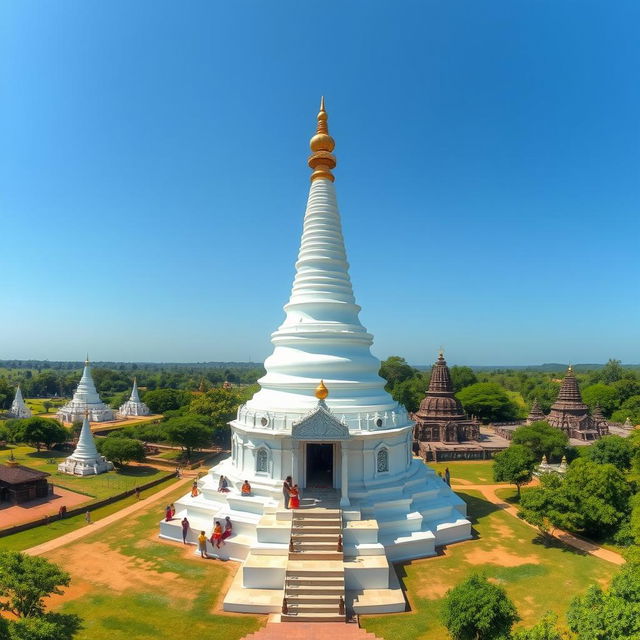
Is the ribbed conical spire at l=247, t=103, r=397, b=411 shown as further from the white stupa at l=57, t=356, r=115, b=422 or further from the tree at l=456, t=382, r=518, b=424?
the white stupa at l=57, t=356, r=115, b=422

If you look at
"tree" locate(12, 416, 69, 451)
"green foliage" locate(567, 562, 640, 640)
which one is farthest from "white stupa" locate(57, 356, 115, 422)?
"green foliage" locate(567, 562, 640, 640)

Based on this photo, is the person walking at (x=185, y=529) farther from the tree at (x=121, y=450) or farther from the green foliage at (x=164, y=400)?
the green foliage at (x=164, y=400)

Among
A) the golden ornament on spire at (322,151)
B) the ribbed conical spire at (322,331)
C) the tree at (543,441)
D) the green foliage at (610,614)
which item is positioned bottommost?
the tree at (543,441)

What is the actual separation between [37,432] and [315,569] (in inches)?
1688

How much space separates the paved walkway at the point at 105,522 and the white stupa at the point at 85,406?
4153cm

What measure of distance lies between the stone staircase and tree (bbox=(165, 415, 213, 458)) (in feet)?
84.0

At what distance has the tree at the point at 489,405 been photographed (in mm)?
74375

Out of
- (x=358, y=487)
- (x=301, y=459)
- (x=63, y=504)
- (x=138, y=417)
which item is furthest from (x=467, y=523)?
(x=138, y=417)

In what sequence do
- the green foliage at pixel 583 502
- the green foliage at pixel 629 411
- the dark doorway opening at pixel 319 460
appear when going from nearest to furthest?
the green foliage at pixel 583 502 → the dark doorway opening at pixel 319 460 → the green foliage at pixel 629 411

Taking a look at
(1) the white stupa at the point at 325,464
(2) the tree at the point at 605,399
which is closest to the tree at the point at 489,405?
(2) the tree at the point at 605,399

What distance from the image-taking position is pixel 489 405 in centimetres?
7412

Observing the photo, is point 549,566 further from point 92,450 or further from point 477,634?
point 92,450

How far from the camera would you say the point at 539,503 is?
957 inches

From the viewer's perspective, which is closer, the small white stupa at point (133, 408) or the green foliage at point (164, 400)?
the green foliage at point (164, 400)
